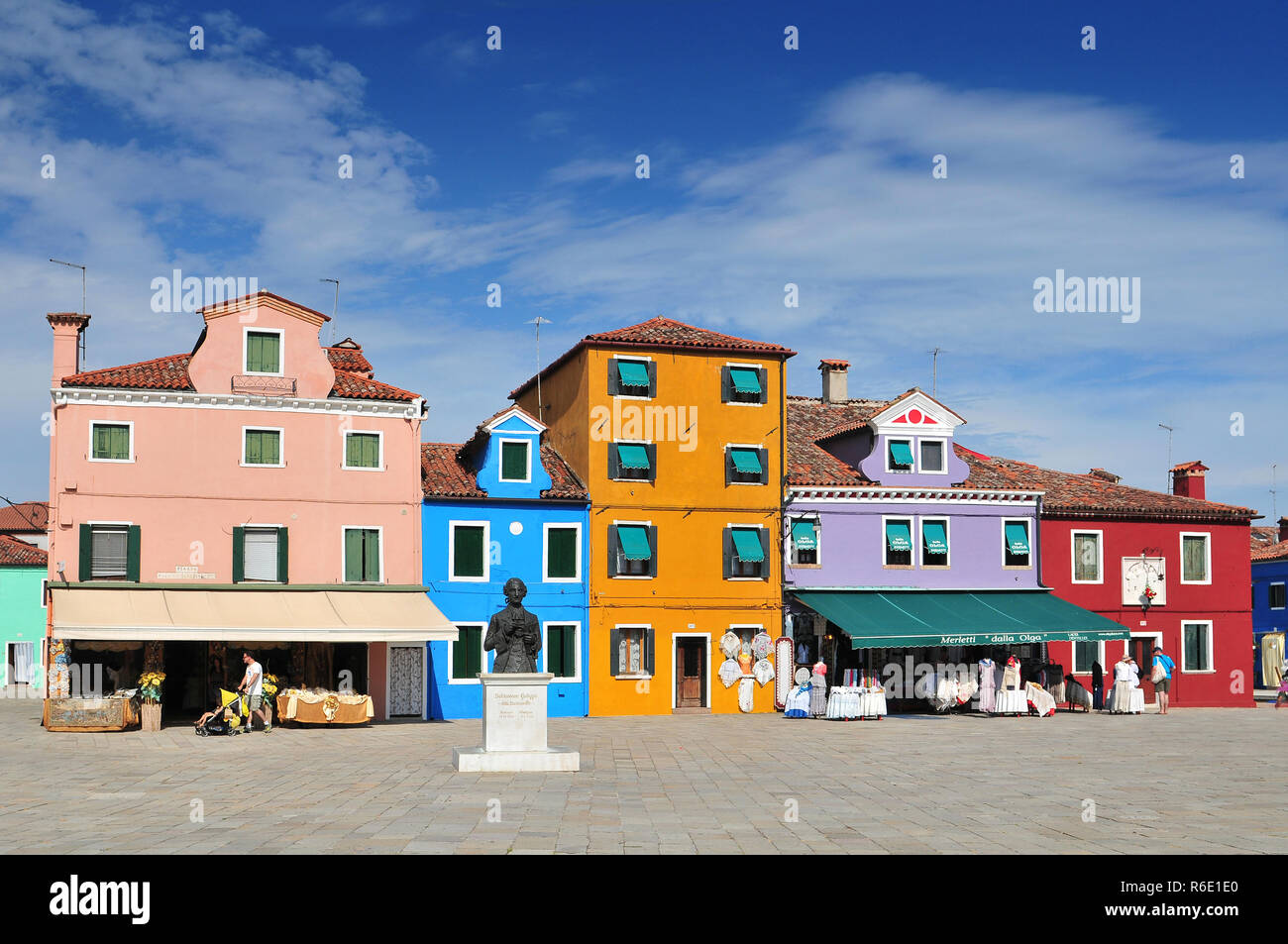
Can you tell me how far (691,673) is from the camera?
38.5 meters

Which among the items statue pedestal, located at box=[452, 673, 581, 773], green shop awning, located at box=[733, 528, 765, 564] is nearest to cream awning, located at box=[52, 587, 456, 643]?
green shop awning, located at box=[733, 528, 765, 564]

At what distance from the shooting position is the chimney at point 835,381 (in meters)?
48.6

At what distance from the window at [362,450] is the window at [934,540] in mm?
17365

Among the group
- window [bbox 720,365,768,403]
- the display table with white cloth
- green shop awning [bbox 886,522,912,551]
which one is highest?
window [bbox 720,365,768,403]

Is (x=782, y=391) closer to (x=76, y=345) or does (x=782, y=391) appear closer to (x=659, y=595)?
(x=659, y=595)

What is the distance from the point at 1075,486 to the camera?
44.9m

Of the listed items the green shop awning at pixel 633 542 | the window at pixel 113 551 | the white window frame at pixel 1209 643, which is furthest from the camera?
the white window frame at pixel 1209 643

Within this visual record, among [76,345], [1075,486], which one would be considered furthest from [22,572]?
[1075,486]

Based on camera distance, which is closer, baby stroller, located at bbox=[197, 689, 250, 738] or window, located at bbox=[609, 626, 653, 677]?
baby stroller, located at bbox=[197, 689, 250, 738]

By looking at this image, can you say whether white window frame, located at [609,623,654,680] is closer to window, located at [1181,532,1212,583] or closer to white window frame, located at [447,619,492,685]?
white window frame, located at [447,619,492,685]

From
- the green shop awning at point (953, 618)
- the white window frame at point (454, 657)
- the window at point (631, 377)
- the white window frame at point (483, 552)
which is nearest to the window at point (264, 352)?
the white window frame at point (483, 552)

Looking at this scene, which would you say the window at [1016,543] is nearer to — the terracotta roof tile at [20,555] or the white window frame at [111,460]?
the white window frame at [111,460]

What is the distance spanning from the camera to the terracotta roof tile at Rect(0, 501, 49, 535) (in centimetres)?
6562
